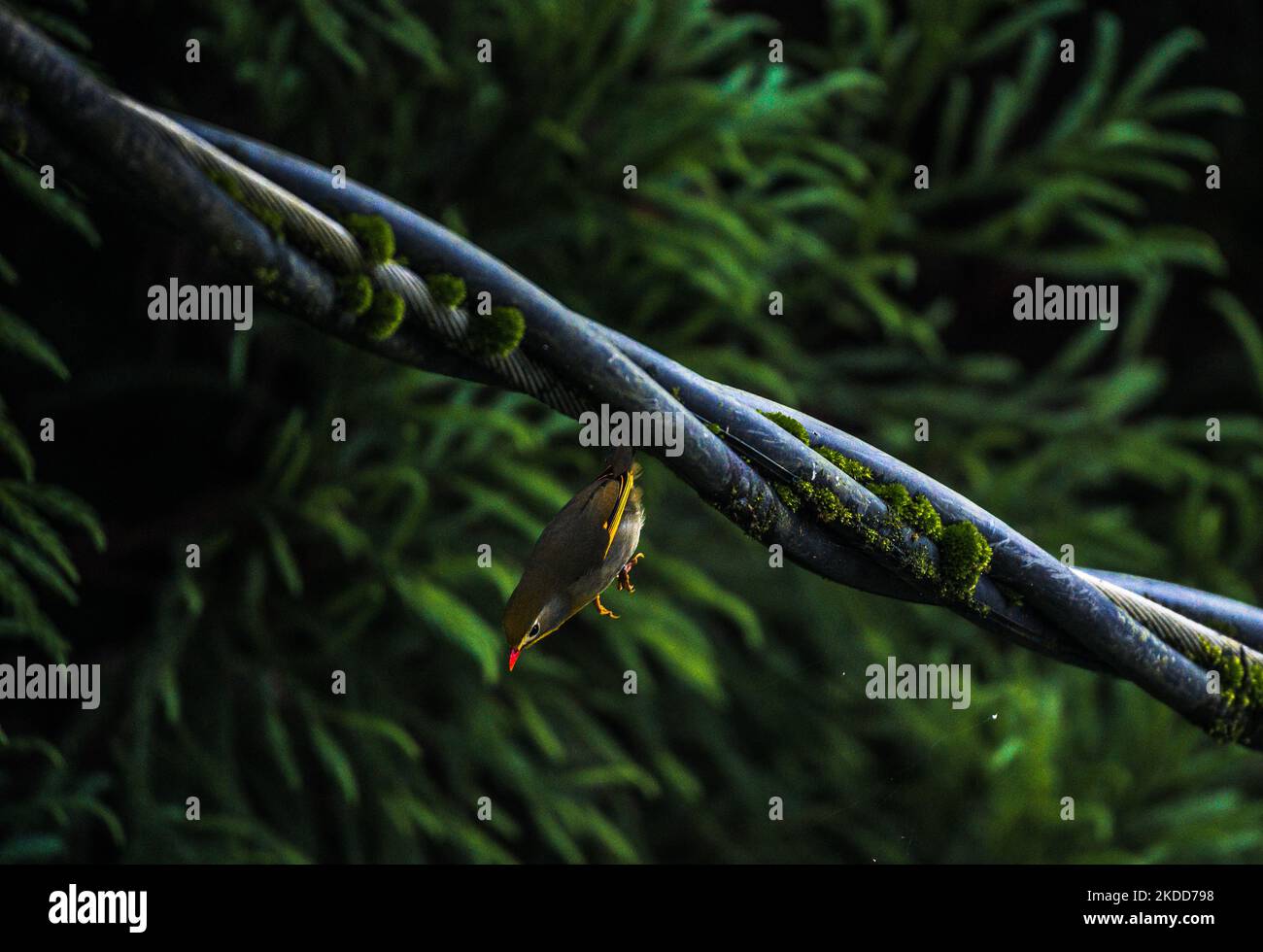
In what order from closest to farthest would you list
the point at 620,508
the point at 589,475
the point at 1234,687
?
the point at 620,508 < the point at 1234,687 < the point at 589,475

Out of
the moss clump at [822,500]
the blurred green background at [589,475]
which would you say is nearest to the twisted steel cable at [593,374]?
the moss clump at [822,500]

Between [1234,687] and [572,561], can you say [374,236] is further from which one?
[1234,687]

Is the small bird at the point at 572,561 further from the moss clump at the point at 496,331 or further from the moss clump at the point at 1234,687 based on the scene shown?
the moss clump at the point at 1234,687

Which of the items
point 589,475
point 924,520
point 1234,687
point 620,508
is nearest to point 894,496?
point 924,520

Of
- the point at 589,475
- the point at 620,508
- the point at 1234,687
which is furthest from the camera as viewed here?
the point at 589,475

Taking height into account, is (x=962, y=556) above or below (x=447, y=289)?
below
